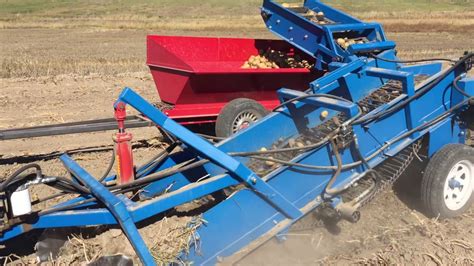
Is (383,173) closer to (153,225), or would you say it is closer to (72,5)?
(153,225)

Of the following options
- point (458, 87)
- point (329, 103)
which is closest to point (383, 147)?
point (329, 103)

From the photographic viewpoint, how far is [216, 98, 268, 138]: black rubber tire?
6.32 metres

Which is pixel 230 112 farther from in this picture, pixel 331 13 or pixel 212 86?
pixel 331 13

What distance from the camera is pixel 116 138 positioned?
382 centimetres

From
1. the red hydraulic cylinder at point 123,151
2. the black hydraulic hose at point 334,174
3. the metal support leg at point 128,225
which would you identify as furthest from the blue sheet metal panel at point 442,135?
the metal support leg at point 128,225

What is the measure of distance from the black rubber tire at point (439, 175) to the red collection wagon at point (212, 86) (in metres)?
2.39

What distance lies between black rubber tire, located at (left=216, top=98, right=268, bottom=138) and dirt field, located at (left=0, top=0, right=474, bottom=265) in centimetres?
127

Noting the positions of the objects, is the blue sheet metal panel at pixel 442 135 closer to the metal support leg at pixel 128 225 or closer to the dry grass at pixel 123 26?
the metal support leg at pixel 128 225

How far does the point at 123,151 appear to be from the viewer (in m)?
3.84

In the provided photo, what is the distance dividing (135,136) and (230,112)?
7.25ft

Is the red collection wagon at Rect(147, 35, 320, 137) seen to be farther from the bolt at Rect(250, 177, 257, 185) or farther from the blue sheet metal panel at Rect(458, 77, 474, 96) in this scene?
the bolt at Rect(250, 177, 257, 185)

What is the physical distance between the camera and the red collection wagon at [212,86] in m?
6.41

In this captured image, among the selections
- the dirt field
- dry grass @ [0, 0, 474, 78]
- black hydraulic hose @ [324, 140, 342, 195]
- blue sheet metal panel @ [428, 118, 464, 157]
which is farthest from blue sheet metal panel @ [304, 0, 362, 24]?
dry grass @ [0, 0, 474, 78]

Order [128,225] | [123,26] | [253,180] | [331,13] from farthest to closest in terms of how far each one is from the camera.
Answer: [123,26]
[331,13]
[253,180]
[128,225]
